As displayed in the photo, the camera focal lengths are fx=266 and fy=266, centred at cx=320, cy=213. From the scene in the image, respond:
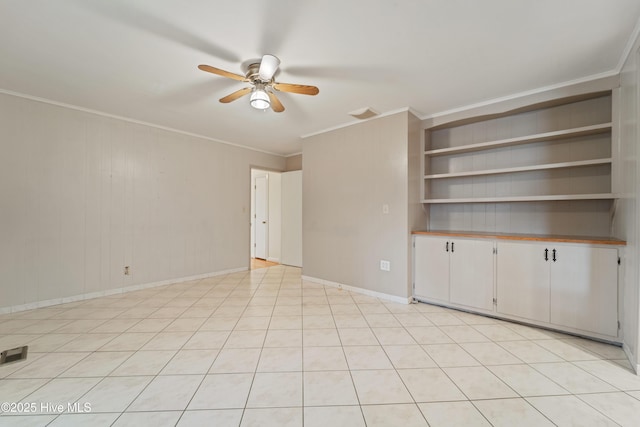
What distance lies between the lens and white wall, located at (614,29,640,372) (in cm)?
191

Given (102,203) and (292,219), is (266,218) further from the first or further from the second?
(102,203)

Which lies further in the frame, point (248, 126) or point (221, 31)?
point (248, 126)

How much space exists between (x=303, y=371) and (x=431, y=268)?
2.09 m

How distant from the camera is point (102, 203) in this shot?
359 centimetres

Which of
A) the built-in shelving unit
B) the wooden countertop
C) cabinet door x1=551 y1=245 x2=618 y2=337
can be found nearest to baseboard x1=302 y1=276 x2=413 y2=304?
the wooden countertop

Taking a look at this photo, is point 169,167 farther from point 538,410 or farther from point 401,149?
point 538,410

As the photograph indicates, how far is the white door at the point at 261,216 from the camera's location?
6.49 meters

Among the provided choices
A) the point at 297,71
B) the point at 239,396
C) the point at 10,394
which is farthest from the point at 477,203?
the point at 10,394

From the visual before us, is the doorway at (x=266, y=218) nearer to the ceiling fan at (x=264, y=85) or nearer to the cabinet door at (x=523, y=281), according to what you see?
the ceiling fan at (x=264, y=85)

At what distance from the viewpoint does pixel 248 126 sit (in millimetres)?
4035

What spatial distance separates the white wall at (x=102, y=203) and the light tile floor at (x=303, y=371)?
0.58 m

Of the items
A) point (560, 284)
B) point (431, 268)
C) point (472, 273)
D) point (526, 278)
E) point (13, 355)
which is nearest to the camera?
point (13, 355)

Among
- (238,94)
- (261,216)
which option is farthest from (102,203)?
(261,216)

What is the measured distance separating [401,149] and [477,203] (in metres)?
1.21
